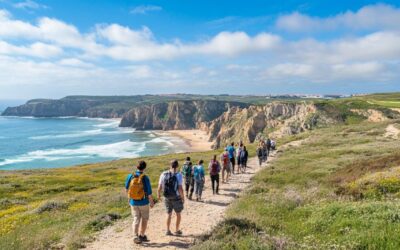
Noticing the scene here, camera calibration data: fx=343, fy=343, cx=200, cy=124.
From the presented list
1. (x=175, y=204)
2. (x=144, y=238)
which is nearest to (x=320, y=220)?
(x=175, y=204)

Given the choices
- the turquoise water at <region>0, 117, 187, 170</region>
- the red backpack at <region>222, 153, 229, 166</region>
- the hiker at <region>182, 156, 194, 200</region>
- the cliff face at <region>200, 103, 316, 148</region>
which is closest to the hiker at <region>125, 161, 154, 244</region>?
the hiker at <region>182, 156, 194, 200</region>

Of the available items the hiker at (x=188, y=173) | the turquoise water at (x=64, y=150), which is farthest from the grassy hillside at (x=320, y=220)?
the turquoise water at (x=64, y=150)

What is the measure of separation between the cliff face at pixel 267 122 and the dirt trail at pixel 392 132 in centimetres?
3513

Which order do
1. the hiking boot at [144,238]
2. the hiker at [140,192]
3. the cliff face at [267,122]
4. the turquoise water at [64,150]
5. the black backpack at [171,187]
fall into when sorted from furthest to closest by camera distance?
1. the cliff face at [267,122]
2. the turquoise water at [64,150]
3. the black backpack at [171,187]
4. the hiking boot at [144,238]
5. the hiker at [140,192]

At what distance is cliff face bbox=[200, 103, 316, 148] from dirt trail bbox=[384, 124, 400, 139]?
35.1 meters

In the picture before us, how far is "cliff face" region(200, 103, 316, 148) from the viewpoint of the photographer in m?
95.4

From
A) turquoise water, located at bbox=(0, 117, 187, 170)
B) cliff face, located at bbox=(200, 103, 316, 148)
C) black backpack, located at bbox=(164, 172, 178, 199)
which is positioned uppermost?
black backpack, located at bbox=(164, 172, 178, 199)

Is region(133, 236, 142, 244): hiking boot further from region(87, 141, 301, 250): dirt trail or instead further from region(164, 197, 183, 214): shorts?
region(164, 197, 183, 214): shorts

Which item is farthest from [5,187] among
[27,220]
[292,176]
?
[292,176]

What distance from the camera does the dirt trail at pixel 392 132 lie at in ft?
155

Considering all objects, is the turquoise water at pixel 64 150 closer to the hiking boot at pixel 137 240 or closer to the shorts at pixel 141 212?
the hiking boot at pixel 137 240

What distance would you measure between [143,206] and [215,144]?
401 ft

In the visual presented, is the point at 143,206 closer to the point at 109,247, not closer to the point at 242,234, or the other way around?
the point at 109,247


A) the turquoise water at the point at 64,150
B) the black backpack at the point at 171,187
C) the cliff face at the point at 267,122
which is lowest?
the turquoise water at the point at 64,150
